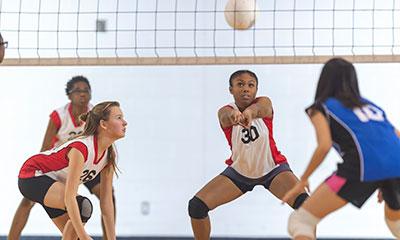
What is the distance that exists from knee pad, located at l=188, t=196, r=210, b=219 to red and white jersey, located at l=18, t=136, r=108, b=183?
0.65m

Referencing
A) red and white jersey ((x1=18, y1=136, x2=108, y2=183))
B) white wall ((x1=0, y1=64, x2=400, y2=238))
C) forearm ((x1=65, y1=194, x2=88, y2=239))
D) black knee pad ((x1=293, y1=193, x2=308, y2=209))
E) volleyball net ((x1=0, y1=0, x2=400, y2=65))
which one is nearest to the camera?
forearm ((x1=65, y1=194, x2=88, y2=239))

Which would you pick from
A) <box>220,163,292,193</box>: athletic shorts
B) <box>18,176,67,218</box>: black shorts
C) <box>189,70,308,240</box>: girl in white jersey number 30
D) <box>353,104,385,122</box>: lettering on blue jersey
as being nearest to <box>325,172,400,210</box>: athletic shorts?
<box>353,104,385,122</box>: lettering on blue jersey

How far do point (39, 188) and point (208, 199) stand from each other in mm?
1087

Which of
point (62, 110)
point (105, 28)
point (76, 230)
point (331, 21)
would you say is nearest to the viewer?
point (76, 230)

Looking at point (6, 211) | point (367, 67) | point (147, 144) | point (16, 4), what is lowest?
point (6, 211)

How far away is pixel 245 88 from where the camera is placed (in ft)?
19.0

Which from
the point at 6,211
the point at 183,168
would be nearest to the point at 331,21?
the point at 183,168

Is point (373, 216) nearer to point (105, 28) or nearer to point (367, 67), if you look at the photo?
point (367, 67)

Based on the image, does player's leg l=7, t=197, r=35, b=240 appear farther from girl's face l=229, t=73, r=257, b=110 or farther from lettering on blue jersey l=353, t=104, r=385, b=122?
lettering on blue jersey l=353, t=104, r=385, b=122

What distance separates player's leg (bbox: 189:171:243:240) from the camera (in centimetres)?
574

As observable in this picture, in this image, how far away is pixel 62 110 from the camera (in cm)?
725

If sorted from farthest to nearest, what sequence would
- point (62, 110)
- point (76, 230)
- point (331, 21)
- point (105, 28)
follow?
point (105, 28) < point (331, 21) < point (62, 110) < point (76, 230)

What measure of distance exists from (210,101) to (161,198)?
1.15 metres

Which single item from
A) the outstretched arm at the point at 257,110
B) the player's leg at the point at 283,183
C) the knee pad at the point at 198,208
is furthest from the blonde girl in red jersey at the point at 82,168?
the player's leg at the point at 283,183
